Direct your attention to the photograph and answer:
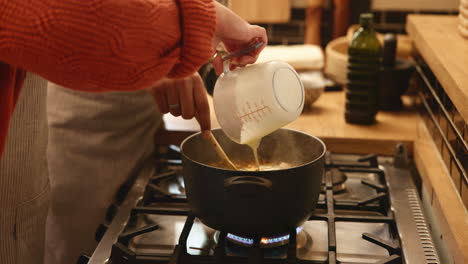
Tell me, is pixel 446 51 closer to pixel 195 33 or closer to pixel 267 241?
pixel 267 241

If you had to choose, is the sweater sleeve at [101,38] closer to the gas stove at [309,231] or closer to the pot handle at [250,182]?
the pot handle at [250,182]

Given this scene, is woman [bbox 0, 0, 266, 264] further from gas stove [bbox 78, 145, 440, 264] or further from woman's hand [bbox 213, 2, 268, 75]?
gas stove [bbox 78, 145, 440, 264]

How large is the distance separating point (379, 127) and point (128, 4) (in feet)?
3.39

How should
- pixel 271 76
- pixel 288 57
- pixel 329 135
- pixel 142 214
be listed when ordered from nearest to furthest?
pixel 271 76, pixel 142 214, pixel 329 135, pixel 288 57

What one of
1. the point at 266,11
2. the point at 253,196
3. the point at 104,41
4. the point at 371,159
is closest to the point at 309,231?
the point at 253,196

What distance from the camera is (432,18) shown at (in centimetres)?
162

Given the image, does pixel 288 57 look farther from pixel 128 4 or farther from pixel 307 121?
pixel 128 4

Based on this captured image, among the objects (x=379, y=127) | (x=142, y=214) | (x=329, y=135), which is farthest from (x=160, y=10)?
(x=379, y=127)

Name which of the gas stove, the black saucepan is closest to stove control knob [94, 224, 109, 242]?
the gas stove

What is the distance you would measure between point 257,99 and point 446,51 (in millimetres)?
524

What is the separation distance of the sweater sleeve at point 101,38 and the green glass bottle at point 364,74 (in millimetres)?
900

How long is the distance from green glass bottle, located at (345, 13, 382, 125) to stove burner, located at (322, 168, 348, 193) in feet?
0.87

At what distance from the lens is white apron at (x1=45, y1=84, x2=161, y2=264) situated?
1.53 m

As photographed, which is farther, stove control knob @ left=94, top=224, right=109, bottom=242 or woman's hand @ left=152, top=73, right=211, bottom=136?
stove control knob @ left=94, top=224, right=109, bottom=242
